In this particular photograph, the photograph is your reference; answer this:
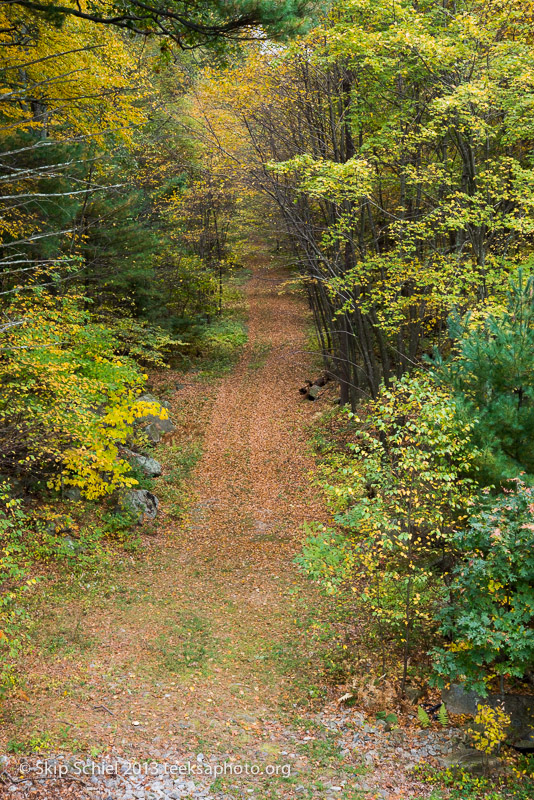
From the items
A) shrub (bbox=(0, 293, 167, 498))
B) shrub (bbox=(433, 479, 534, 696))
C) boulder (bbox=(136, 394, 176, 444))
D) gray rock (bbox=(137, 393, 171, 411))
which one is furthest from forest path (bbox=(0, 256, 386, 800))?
gray rock (bbox=(137, 393, 171, 411))

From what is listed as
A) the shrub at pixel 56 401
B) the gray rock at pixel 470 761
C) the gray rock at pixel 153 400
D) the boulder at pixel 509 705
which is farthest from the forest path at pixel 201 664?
the gray rock at pixel 153 400

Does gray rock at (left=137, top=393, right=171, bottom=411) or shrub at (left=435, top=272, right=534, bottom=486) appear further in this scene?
gray rock at (left=137, top=393, right=171, bottom=411)

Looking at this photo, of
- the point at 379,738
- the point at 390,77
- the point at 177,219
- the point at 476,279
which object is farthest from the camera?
the point at 177,219

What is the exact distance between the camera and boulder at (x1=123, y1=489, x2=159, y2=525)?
1069cm

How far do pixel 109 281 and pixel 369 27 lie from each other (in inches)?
320

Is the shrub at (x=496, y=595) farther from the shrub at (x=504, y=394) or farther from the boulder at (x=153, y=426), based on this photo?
the boulder at (x=153, y=426)

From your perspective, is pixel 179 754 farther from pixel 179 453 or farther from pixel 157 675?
pixel 179 453

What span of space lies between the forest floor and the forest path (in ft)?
0.07

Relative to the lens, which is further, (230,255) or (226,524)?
(230,255)

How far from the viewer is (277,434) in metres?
16.2

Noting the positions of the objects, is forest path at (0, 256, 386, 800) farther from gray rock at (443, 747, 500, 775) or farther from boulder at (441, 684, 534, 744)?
boulder at (441, 684, 534, 744)

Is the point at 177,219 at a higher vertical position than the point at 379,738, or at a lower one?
higher

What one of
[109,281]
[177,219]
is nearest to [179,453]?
[109,281]

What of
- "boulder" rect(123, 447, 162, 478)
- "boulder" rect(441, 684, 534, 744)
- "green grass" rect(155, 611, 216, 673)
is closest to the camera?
"boulder" rect(441, 684, 534, 744)
